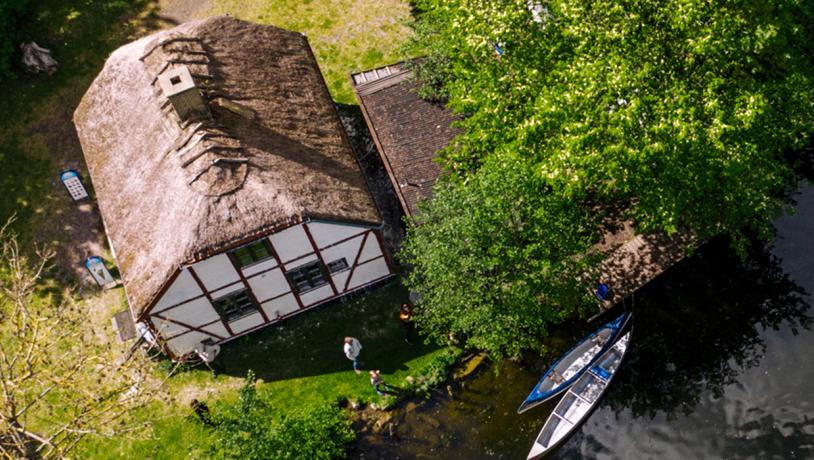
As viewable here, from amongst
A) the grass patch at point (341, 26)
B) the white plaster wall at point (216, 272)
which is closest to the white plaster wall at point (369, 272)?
the white plaster wall at point (216, 272)

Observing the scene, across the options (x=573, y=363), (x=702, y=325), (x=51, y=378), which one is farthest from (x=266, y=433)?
(x=702, y=325)

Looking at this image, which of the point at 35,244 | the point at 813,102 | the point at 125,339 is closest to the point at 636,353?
the point at 813,102

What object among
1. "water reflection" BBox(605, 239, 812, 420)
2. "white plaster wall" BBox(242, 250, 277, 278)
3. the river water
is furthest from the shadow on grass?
"water reflection" BBox(605, 239, 812, 420)

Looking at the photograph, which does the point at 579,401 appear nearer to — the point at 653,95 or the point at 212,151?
the point at 653,95

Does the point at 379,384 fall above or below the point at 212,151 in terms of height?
below

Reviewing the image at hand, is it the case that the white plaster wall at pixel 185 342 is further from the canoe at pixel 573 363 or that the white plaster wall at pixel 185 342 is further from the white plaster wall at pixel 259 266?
the canoe at pixel 573 363

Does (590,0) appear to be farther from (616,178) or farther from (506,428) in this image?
(506,428)
